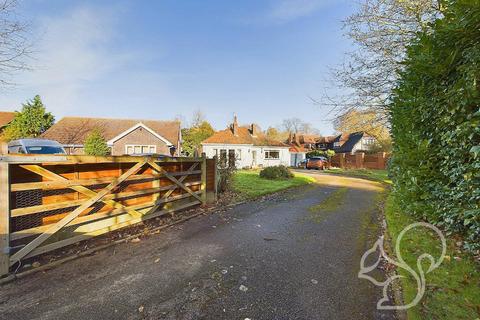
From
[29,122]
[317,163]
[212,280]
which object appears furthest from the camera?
[317,163]

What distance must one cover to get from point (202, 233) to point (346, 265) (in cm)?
307

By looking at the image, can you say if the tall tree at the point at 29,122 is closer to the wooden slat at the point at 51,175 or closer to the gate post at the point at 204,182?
the gate post at the point at 204,182

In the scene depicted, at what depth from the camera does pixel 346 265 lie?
12.4 ft

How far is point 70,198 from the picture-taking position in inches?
172

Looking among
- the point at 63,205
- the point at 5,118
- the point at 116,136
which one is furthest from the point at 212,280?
the point at 5,118

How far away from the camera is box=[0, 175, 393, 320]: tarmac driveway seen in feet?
8.56

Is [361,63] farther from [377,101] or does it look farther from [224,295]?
[224,295]

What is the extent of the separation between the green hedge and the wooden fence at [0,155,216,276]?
19.1ft

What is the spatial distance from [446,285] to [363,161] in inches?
1273

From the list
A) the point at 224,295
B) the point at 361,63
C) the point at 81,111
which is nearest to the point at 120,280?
the point at 224,295

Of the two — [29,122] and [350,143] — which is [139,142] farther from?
[350,143]

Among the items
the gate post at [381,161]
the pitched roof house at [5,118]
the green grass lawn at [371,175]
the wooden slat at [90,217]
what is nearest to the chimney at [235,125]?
the green grass lawn at [371,175]

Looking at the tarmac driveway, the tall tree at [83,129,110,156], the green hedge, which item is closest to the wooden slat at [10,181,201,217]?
the tarmac driveway

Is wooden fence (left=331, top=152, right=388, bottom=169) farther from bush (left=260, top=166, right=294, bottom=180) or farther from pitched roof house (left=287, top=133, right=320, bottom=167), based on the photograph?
bush (left=260, top=166, right=294, bottom=180)
